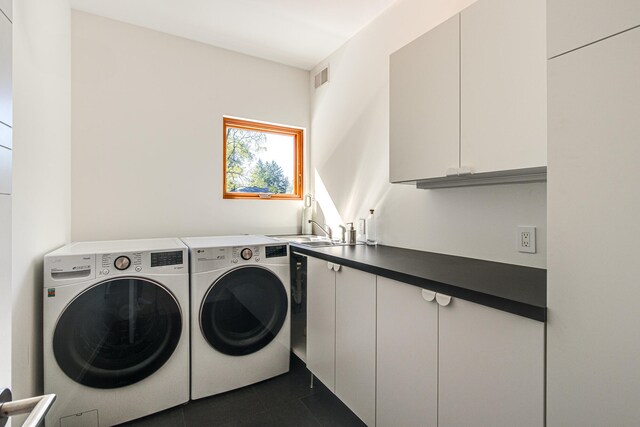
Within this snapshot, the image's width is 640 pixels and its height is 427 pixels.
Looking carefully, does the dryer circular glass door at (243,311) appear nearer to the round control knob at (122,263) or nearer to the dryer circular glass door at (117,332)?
the dryer circular glass door at (117,332)

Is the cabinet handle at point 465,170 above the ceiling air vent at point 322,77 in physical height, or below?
below

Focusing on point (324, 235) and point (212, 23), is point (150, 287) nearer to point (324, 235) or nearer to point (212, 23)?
point (324, 235)

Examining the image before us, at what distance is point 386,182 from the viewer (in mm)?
2186

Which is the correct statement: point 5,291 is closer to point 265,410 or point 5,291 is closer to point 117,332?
point 117,332

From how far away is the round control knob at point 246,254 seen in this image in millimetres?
2088

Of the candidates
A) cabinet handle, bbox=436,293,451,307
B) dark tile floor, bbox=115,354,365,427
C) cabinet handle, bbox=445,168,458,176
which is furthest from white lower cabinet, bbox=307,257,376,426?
cabinet handle, bbox=445,168,458,176

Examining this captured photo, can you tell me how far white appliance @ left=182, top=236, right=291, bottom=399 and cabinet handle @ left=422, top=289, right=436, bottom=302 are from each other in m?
1.22

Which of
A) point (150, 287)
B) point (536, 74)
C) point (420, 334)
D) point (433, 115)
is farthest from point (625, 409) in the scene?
point (150, 287)

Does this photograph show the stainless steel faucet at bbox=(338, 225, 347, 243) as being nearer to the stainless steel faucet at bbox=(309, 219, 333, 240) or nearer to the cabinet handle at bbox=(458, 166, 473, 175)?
the stainless steel faucet at bbox=(309, 219, 333, 240)

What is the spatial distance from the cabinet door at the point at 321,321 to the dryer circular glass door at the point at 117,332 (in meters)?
0.84

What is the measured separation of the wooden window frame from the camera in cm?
282

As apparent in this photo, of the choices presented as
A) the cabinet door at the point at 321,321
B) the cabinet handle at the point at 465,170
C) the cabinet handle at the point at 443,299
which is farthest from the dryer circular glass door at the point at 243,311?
the cabinet handle at the point at 465,170

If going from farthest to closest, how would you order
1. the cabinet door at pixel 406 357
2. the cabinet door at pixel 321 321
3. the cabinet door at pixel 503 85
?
the cabinet door at pixel 321 321 → the cabinet door at pixel 406 357 → the cabinet door at pixel 503 85

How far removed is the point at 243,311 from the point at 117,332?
0.72m
